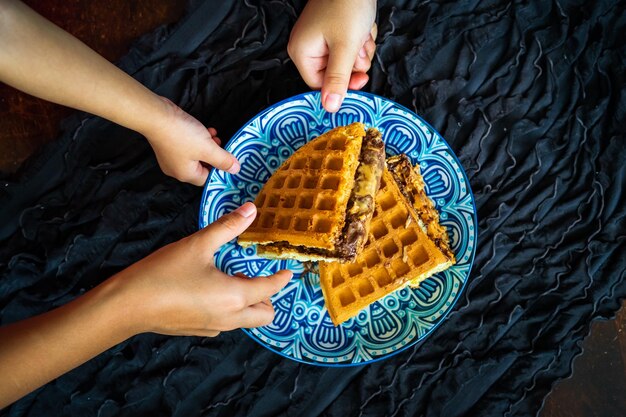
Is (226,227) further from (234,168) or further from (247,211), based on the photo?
(234,168)

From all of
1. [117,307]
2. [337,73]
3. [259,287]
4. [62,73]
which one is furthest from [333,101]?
[117,307]

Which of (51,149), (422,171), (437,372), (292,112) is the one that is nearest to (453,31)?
(422,171)

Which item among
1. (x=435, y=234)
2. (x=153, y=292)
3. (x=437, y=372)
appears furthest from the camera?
(x=437, y=372)

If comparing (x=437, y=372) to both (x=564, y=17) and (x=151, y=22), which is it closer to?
(x=564, y=17)

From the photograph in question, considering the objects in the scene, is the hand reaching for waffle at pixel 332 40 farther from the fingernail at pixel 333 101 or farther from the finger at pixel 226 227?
the finger at pixel 226 227

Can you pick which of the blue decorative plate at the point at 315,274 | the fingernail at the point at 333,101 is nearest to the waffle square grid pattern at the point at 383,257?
the blue decorative plate at the point at 315,274
